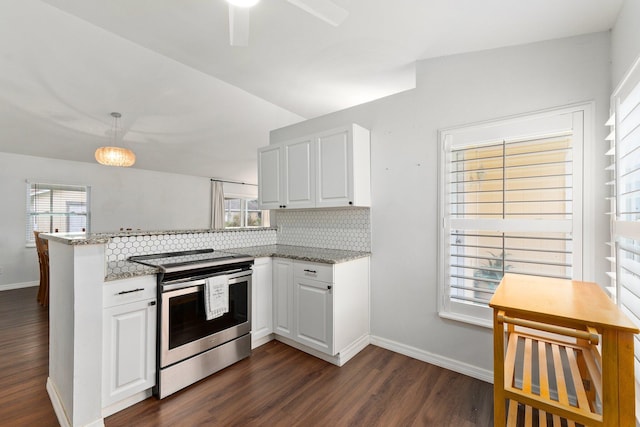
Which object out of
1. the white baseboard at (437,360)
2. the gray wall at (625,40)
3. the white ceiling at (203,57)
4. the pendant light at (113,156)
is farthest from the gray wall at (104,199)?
the gray wall at (625,40)

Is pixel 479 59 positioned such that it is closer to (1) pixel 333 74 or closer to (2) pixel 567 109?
(2) pixel 567 109

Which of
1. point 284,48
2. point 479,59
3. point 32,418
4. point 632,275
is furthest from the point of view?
point 284,48

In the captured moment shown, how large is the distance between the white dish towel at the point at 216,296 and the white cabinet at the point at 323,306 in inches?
25.2

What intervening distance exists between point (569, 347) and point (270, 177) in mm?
2903

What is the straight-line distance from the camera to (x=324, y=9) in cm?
158

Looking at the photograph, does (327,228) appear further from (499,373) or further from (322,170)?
(499,373)

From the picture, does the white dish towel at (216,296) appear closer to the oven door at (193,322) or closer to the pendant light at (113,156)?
the oven door at (193,322)

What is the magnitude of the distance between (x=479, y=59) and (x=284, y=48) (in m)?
1.62

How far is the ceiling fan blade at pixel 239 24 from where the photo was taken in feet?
5.21

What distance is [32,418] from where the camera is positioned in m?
1.81

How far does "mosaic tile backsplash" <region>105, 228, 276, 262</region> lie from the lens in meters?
2.31

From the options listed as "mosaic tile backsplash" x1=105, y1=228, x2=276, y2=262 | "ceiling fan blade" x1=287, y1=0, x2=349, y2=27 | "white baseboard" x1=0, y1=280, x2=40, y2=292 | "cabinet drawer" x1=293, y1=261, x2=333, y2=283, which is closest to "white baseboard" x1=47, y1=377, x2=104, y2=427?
"mosaic tile backsplash" x1=105, y1=228, x2=276, y2=262

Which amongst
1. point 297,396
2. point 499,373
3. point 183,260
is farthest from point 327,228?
point 499,373

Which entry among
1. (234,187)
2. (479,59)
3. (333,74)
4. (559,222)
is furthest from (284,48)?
(234,187)
